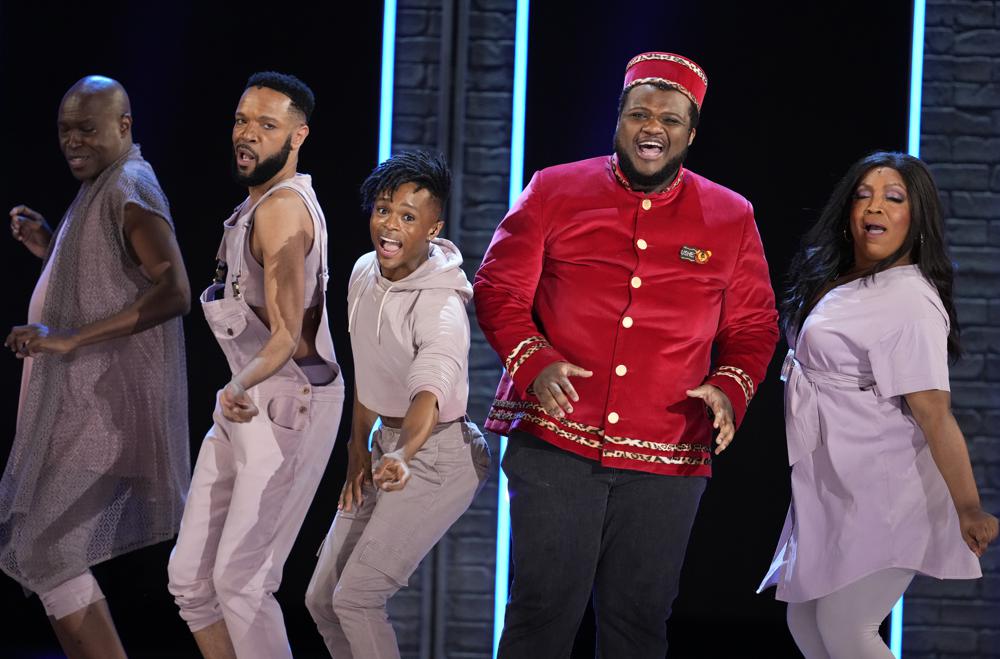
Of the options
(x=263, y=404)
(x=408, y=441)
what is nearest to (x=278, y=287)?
(x=263, y=404)

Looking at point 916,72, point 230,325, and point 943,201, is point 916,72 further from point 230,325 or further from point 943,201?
point 230,325

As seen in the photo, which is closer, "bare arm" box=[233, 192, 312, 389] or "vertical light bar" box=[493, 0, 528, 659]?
"bare arm" box=[233, 192, 312, 389]

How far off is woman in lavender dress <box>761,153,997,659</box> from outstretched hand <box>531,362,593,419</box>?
67cm

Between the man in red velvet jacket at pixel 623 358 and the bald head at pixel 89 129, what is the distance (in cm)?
134

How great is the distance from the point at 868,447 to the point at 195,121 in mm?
2548

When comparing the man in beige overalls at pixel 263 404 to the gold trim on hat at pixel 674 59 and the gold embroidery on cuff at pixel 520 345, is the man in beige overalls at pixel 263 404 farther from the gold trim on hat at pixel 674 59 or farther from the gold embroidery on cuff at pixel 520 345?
the gold trim on hat at pixel 674 59

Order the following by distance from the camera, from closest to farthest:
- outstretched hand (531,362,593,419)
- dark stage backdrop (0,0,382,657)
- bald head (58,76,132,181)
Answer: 1. outstretched hand (531,362,593,419)
2. bald head (58,76,132,181)
3. dark stage backdrop (0,0,382,657)

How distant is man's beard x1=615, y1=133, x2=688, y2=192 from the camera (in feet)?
9.44

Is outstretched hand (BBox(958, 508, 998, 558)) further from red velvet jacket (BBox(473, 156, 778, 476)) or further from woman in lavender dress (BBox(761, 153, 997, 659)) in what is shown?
red velvet jacket (BBox(473, 156, 778, 476))

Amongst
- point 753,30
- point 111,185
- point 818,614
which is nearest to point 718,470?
point 818,614

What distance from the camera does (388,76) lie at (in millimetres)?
4004

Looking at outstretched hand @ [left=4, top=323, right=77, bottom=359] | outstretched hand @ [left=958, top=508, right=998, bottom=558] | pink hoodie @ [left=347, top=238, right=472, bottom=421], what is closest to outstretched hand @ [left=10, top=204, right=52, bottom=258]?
outstretched hand @ [left=4, top=323, right=77, bottom=359]

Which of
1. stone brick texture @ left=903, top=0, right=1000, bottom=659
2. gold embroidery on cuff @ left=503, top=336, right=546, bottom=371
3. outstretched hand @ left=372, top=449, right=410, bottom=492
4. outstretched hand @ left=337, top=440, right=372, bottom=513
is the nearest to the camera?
outstretched hand @ left=372, top=449, right=410, bottom=492

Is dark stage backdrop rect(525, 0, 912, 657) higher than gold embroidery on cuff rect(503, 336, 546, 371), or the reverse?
dark stage backdrop rect(525, 0, 912, 657)
